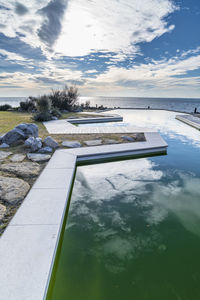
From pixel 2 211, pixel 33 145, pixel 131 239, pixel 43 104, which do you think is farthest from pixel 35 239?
pixel 43 104

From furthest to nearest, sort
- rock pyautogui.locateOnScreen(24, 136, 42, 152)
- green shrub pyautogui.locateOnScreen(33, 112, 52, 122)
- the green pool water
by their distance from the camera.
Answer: green shrub pyautogui.locateOnScreen(33, 112, 52, 122)
rock pyautogui.locateOnScreen(24, 136, 42, 152)
the green pool water

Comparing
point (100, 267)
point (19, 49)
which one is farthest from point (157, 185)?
point (19, 49)

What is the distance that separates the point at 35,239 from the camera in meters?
1.73

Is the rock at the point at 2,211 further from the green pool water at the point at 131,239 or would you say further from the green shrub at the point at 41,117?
the green shrub at the point at 41,117

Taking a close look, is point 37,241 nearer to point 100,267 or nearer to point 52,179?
point 100,267

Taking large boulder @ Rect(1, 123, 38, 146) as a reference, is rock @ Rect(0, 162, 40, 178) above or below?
below

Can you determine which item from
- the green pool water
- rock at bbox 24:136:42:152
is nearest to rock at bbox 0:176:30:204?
the green pool water

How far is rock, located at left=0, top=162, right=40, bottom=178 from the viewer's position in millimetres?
3279

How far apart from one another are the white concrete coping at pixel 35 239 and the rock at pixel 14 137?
249 centimetres

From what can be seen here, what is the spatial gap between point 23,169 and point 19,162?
49 centimetres

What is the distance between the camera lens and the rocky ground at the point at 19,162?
243 cm

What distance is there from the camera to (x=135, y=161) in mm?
4785

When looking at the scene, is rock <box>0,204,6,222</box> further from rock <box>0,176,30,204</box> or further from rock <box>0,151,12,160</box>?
rock <box>0,151,12,160</box>

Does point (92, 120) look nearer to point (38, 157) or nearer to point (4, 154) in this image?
point (38, 157)
